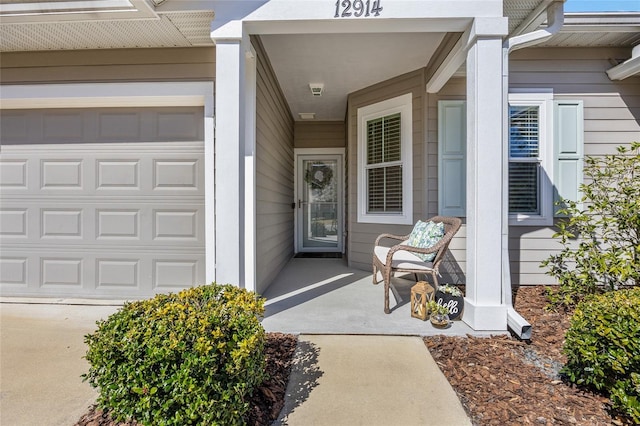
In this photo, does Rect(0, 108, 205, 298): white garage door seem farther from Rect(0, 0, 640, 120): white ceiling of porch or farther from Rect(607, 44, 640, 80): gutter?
Rect(607, 44, 640, 80): gutter

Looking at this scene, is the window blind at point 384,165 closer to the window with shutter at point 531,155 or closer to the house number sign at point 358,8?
the window with shutter at point 531,155

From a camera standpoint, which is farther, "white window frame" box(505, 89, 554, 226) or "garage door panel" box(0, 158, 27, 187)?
"white window frame" box(505, 89, 554, 226)

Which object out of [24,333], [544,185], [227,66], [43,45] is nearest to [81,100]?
[43,45]

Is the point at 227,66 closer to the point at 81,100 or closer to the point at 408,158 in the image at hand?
the point at 81,100

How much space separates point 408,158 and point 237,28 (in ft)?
8.51

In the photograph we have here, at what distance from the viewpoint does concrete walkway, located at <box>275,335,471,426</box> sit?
4.99 feet

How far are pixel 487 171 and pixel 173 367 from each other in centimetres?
242

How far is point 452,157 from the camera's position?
12.2 ft

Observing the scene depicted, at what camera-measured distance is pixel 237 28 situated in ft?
7.87

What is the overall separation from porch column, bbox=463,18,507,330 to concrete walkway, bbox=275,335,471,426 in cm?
66

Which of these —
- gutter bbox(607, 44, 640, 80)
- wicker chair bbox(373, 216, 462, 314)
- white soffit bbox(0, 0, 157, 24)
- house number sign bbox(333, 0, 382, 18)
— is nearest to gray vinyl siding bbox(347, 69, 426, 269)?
wicker chair bbox(373, 216, 462, 314)

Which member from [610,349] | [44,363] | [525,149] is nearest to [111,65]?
[44,363]

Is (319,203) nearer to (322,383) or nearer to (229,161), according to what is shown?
(229,161)

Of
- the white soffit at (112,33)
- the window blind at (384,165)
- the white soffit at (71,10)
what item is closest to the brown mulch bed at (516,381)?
the window blind at (384,165)
